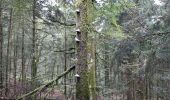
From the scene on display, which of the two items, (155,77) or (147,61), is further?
(155,77)

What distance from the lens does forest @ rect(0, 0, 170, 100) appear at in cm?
559

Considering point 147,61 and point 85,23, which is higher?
point 85,23

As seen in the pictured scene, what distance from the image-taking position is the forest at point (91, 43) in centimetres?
559

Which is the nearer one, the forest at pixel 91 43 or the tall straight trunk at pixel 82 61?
the tall straight trunk at pixel 82 61

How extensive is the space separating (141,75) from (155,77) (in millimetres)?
2402

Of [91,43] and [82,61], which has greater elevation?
[91,43]

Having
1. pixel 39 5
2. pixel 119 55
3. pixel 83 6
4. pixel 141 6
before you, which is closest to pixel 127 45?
pixel 119 55

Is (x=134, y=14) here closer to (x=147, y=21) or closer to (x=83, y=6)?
(x=147, y=21)

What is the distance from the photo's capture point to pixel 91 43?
571cm

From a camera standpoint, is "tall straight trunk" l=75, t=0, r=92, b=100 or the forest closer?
"tall straight trunk" l=75, t=0, r=92, b=100

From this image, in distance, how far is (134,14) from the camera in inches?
790

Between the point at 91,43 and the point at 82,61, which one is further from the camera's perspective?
the point at 91,43

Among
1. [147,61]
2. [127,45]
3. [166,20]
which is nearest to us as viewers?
[166,20]

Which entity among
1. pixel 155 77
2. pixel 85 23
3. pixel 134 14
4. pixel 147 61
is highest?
pixel 134 14
